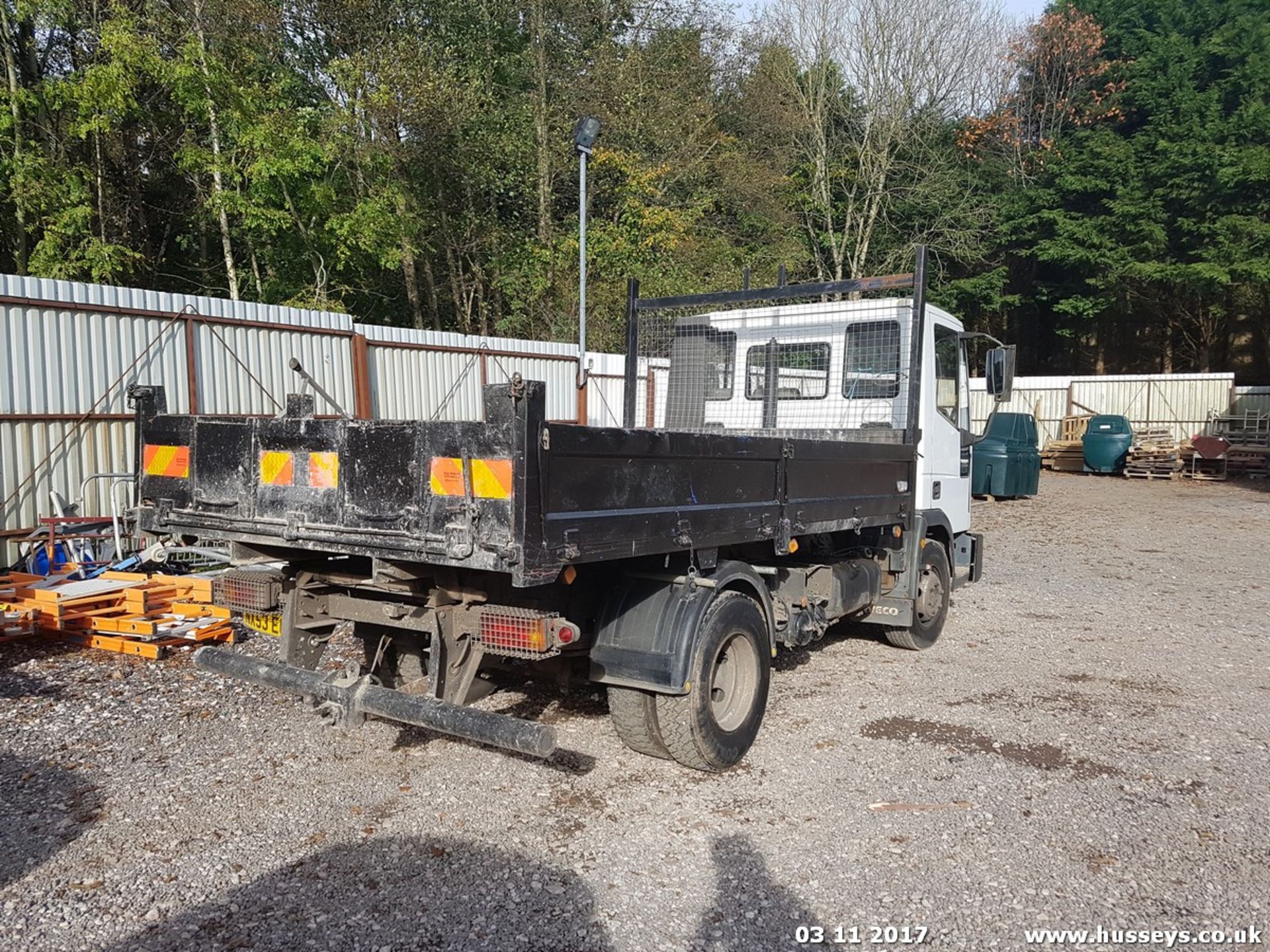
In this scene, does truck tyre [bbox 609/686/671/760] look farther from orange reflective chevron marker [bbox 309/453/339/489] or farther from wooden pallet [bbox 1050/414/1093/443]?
wooden pallet [bbox 1050/414/1093/443]

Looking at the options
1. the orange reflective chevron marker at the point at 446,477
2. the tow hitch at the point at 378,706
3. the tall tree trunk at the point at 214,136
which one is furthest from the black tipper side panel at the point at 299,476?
the tall tree trunk at the point at 214,136

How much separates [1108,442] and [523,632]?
23.0m

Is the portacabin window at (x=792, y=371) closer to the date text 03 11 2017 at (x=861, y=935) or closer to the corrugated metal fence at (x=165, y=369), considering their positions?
the corrugated metal fence at (x=165, y=369)

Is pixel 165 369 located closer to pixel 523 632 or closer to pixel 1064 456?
pixel 523 632

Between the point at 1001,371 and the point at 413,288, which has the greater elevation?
the point at 413,288

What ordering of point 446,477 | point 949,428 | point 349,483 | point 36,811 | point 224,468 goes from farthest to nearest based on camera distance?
point 949,428, point 224,468, point 36,811, point 349,483, point 446,477

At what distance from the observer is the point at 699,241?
2147 cm

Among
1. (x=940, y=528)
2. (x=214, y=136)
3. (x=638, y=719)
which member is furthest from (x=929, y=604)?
(x=214, y=136)

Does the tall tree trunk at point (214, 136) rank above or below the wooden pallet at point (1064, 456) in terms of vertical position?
above

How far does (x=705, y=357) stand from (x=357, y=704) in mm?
4190

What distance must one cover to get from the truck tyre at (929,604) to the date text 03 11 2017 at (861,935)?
375cm

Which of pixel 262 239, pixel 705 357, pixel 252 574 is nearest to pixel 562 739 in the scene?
pixel 252 574

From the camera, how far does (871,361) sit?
648 centimetres

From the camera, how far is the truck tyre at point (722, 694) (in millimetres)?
4258
